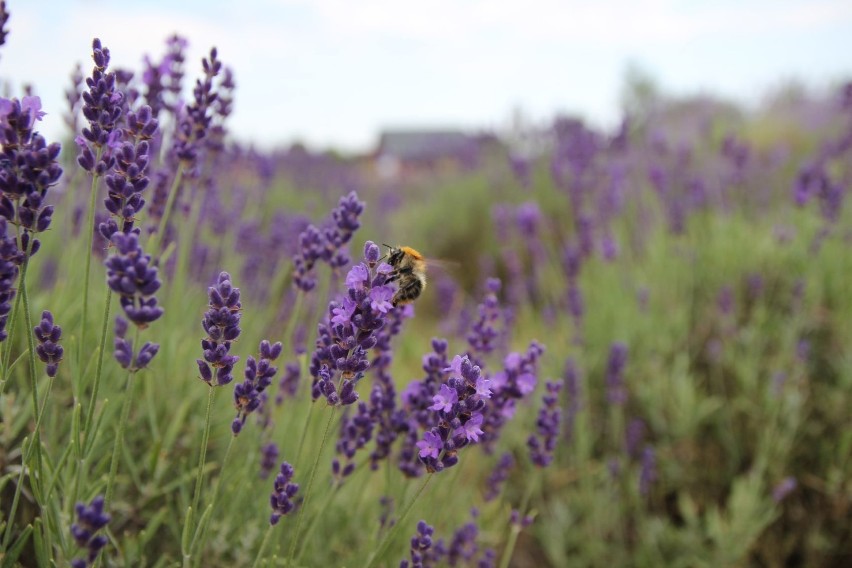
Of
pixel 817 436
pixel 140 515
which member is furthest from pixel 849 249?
pixel 140 515

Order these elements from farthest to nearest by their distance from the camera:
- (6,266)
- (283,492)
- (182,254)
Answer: (182,254) → (283,492) → (6,266)

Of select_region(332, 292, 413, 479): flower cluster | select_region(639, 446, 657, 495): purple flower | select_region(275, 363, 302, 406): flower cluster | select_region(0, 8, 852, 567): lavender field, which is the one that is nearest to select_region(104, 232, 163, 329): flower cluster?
select_region(0, 8, 852, 567): lavender field

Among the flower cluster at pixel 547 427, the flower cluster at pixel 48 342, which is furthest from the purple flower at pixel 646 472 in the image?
the flower cluster at pixel 48 342

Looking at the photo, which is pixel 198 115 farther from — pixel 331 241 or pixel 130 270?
pixel 130 270

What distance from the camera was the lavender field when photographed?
1.31 meters

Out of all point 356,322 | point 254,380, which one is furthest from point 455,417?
point 254,380

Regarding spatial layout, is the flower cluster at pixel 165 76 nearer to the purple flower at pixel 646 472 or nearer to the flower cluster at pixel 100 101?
the flower cluster at pixel 100 101

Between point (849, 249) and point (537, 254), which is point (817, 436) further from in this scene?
point (537, 254)

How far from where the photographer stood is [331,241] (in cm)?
183

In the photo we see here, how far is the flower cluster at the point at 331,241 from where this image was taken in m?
1.74

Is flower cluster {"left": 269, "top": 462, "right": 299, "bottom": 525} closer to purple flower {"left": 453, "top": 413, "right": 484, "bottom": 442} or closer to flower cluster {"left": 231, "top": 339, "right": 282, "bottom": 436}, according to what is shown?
flower cluster {"left": 231, "top": 339, "right": 282, "bottom": 436}

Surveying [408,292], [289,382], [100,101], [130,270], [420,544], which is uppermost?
[100,101]

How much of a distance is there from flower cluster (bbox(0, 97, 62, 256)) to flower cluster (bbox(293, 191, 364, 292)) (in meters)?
0.70

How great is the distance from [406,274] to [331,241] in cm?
26
